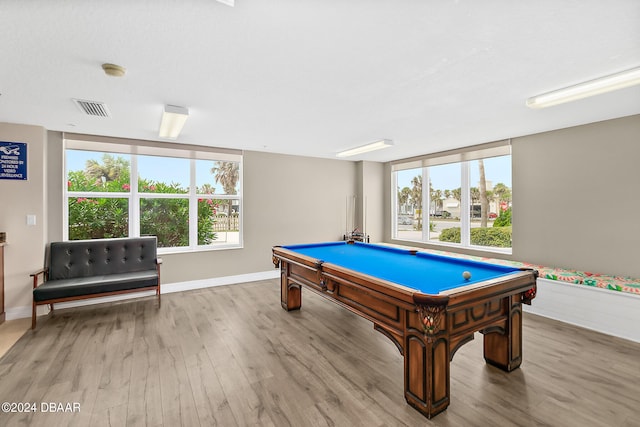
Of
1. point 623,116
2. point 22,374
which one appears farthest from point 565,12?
point 22,374

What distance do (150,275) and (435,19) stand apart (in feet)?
13.7

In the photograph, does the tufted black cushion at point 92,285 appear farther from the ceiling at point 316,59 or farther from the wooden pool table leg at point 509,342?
Answer: the wooden pool table leg at point 509,342

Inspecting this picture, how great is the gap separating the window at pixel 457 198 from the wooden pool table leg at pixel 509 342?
2534 millimetres

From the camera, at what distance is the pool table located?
1.88m

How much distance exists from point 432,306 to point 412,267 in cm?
108

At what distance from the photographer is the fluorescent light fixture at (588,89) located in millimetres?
2244

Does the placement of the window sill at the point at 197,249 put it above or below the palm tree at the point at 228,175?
below

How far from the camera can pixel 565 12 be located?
158cm

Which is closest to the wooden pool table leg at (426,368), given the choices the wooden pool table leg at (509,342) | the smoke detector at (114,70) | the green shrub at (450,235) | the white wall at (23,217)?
the wooden pool table leg at (509,342)

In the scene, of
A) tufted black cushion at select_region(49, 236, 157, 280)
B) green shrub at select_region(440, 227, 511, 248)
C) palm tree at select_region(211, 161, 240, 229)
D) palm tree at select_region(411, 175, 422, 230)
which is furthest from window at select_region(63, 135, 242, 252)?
green shrub at select_region(440, 227, 511, 248)

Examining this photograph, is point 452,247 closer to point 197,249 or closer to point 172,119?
point 197,249

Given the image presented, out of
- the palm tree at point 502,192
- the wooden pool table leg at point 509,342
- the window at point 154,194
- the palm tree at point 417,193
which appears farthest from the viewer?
the palm tree at point 417,193

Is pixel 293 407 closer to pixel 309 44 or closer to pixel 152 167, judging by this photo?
pixel 309 44

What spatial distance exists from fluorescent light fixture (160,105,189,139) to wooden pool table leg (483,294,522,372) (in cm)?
355
